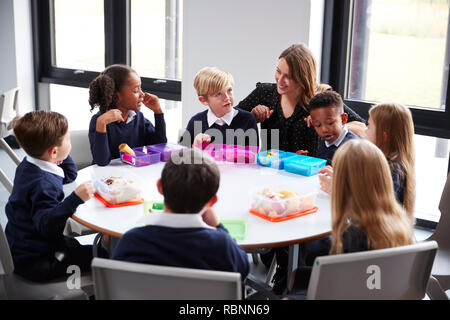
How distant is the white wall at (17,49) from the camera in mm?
5379

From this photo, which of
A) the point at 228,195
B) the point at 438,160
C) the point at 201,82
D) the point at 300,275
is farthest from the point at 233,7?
the point at 300,275

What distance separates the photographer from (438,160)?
3.67 meters

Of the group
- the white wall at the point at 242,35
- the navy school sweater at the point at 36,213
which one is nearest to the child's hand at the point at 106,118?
the navy school sweater at the point at 36,213

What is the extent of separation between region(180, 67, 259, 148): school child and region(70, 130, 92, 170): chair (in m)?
0.57

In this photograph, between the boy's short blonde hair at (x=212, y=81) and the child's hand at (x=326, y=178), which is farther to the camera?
the boy's short blonde hair at (x=212, y=81)

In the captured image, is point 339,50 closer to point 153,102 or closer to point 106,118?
point 153,102

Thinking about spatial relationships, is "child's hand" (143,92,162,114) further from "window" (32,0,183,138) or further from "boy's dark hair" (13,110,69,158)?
"window" (32,0,183,138)

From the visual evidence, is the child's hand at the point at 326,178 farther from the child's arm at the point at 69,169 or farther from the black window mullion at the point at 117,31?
the black window mullion at the point at 117,31

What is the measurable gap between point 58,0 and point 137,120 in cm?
314

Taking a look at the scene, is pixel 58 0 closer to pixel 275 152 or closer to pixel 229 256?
pixel 275 152

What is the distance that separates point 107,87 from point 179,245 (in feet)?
5.06

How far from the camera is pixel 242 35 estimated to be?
386 cm

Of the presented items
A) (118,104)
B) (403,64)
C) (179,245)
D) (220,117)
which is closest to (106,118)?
(118,104)

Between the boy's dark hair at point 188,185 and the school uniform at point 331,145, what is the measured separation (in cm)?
116
